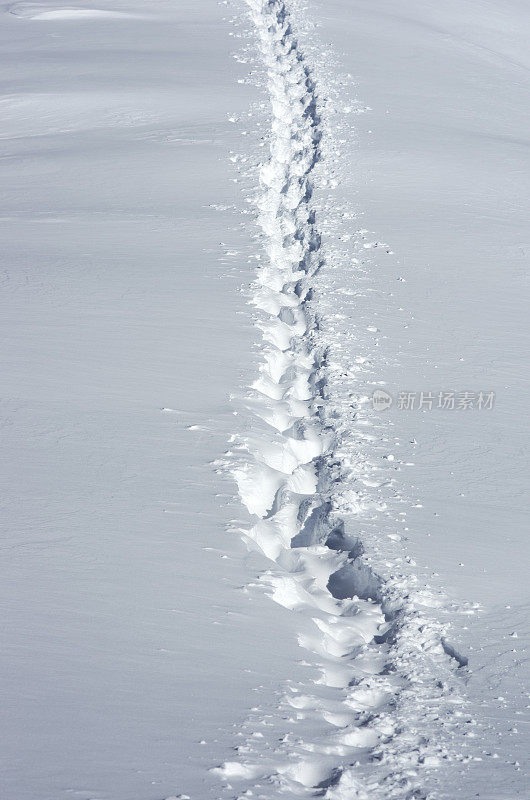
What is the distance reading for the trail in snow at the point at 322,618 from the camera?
2262 millimetres

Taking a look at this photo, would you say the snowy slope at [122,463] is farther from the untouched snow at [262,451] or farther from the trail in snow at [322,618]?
the trail in snow at [322,618]

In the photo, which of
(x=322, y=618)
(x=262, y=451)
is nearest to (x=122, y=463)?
(x=262, y=451)

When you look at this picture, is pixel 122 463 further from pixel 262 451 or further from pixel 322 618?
pixel 322 618

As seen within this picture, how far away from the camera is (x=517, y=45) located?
10.5 meters

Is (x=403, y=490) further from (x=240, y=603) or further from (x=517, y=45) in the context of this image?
(x=517, y=45)

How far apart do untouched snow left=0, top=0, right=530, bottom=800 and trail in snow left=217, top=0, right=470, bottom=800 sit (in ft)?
0.03

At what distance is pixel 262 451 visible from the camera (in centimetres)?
366

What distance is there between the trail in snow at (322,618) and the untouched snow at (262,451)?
10 millimetres

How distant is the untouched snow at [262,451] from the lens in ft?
7.63

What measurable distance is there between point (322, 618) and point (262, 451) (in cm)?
92

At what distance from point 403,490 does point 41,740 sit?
5.58 ft

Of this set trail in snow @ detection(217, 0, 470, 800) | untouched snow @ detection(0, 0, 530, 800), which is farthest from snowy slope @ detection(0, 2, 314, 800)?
trail in snow @ detection(217, 0, 470, 800)

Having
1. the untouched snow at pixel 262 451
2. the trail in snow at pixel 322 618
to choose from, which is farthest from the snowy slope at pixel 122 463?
the trail in snow at pixel 322 618

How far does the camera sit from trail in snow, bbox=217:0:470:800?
226 centimetres
